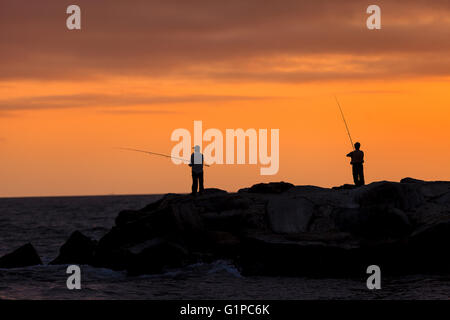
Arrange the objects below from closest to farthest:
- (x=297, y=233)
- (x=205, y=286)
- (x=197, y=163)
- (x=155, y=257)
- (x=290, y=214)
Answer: (x=205, y=286) < (x=297, y=233) < (x=155, y=257) < (x=290, y=214) < (x=197, y=163)

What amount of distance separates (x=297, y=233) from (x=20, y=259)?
995 cm

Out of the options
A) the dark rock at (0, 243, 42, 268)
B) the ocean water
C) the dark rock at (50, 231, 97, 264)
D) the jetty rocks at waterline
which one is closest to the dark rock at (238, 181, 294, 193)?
the jetty rocks at waterline

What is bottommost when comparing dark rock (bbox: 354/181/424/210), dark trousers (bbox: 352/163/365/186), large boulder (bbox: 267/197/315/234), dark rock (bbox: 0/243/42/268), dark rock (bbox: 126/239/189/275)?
dark rock (bbox: 0/243/42/268)

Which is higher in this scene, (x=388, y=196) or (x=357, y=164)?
(x=357, y=164)

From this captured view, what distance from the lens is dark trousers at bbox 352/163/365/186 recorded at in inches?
904

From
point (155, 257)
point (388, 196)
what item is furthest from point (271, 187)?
point (155, 257)

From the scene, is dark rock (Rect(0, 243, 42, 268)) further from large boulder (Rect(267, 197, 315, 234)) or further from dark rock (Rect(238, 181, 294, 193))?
large boulder (Rect(267, 197, 315, 234))

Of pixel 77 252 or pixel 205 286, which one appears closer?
pixel 205 286

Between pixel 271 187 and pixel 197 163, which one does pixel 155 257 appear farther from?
pixel 271 187

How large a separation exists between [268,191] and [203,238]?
159 inches

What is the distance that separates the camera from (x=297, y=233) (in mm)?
18312

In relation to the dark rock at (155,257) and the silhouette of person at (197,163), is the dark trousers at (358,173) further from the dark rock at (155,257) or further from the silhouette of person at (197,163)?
the dark rock at (155,257)
